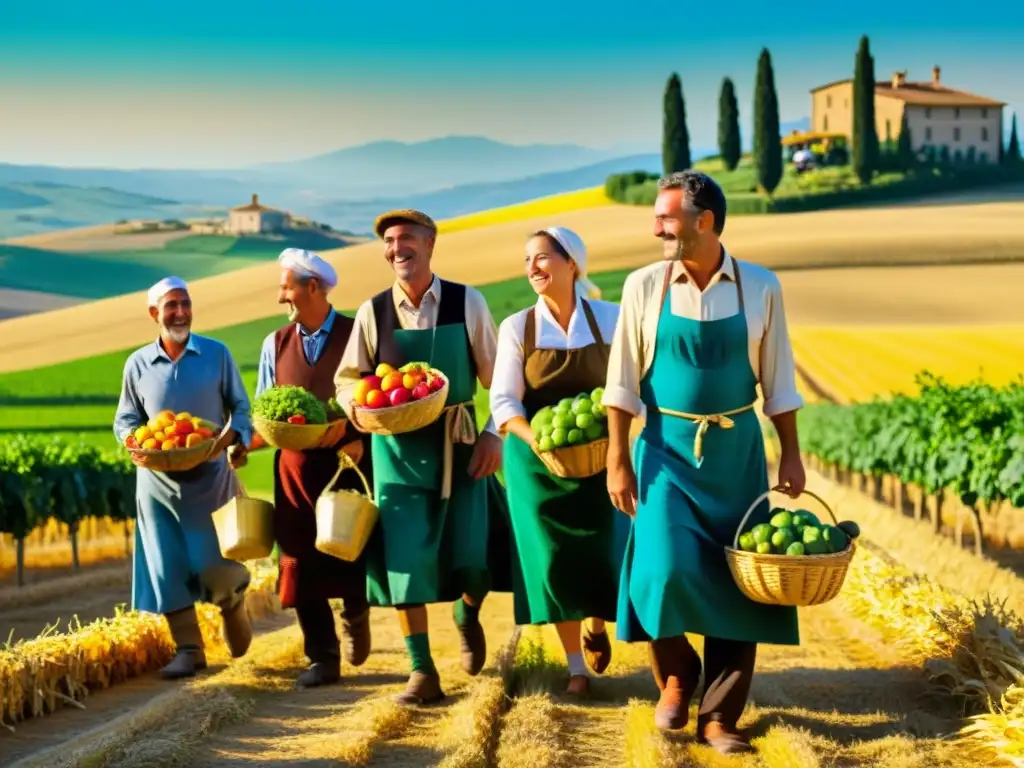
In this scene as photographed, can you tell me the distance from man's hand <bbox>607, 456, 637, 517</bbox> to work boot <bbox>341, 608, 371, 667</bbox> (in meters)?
2.22

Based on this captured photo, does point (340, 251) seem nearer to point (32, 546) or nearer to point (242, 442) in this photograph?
point (32, 546)

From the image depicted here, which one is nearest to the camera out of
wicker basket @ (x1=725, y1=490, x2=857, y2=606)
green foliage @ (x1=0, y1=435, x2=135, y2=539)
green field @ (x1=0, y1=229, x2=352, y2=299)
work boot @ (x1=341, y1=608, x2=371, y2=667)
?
wicker basket @ (x1=725, y1=490, x2=857, y2=606)

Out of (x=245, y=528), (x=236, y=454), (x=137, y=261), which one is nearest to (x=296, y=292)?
(x=236, y=454)

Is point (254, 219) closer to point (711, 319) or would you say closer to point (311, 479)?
point (311, 479)

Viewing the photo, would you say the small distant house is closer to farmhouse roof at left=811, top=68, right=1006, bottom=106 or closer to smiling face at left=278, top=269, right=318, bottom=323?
farmhouse roof at left=811, top=68, right=1006, bottom=106

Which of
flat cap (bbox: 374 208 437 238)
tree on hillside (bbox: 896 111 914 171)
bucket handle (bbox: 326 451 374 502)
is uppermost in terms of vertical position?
tree on hillside (bbox: 896 111 914 171)

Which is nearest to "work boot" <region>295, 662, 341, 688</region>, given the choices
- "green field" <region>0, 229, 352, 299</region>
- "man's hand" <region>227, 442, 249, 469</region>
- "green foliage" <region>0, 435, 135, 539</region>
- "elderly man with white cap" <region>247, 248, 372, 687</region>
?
"elderly man with white cap" <region>247, 248, 372, 687</region>

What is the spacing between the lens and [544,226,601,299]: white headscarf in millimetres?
6836

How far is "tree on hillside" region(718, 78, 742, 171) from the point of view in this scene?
152 feet

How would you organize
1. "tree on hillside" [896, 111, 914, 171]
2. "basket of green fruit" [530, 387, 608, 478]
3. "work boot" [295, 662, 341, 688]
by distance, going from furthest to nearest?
"tree on hillside" [896, 111, 914, 171] < "work boot" [295, 662, 341, 688] < "basket of green fruit" [530, 387, 608, 478]

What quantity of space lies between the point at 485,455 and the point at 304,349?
1.24 metres

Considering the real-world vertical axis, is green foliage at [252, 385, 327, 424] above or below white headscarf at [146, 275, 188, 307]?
below

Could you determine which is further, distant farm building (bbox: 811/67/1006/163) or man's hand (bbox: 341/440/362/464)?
distant farm building (bbox: 811/67/1006/163)

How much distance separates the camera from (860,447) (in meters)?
19.9
